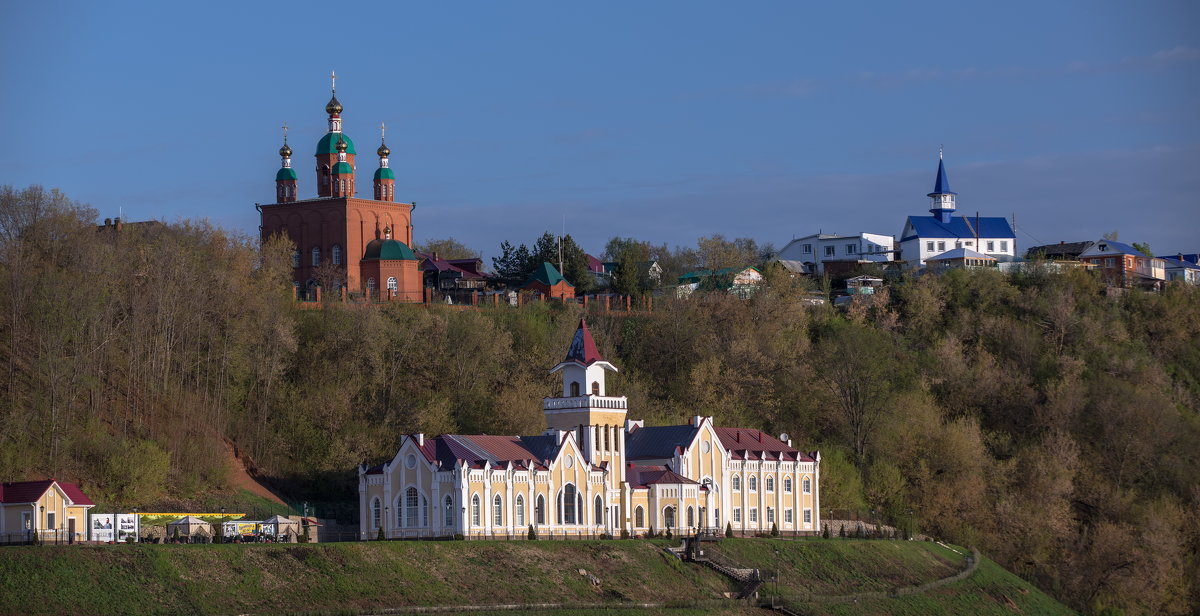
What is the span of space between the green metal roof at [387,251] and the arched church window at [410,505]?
3281 centimetres

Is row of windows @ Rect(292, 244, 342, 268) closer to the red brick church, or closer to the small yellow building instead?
the red brick church

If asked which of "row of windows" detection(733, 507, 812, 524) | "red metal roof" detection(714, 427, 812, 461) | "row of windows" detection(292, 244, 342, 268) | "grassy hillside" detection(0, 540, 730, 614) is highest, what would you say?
"row of windows" detection(292, 244, 342, 268)

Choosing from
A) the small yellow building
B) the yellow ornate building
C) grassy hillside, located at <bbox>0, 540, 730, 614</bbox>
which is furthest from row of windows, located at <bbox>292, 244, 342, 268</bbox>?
grassy hillside, located at <bbox>0, 540, 730, 614</bbox>

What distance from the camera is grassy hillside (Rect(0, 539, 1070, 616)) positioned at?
44.8 metres

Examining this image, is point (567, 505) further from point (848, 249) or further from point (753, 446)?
point (848, 249)

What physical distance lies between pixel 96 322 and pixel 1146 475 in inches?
2066

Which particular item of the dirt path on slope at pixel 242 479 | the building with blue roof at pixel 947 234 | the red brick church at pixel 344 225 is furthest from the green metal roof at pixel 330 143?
the building with blue roof at pixel 947 234

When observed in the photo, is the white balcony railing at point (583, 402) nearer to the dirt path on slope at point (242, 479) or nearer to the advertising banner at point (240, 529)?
the dirt path on slope at point (242, 479)

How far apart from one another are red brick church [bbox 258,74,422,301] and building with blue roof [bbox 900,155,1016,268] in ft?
143

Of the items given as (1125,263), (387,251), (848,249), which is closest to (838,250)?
(848,249)

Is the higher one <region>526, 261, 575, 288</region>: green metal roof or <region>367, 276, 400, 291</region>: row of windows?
<region>526, 261, 575, 288</region>: green metal roof

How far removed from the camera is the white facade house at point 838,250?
415 ft

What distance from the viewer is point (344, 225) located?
93.6 meters

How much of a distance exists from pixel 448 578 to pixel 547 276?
5095 cm
